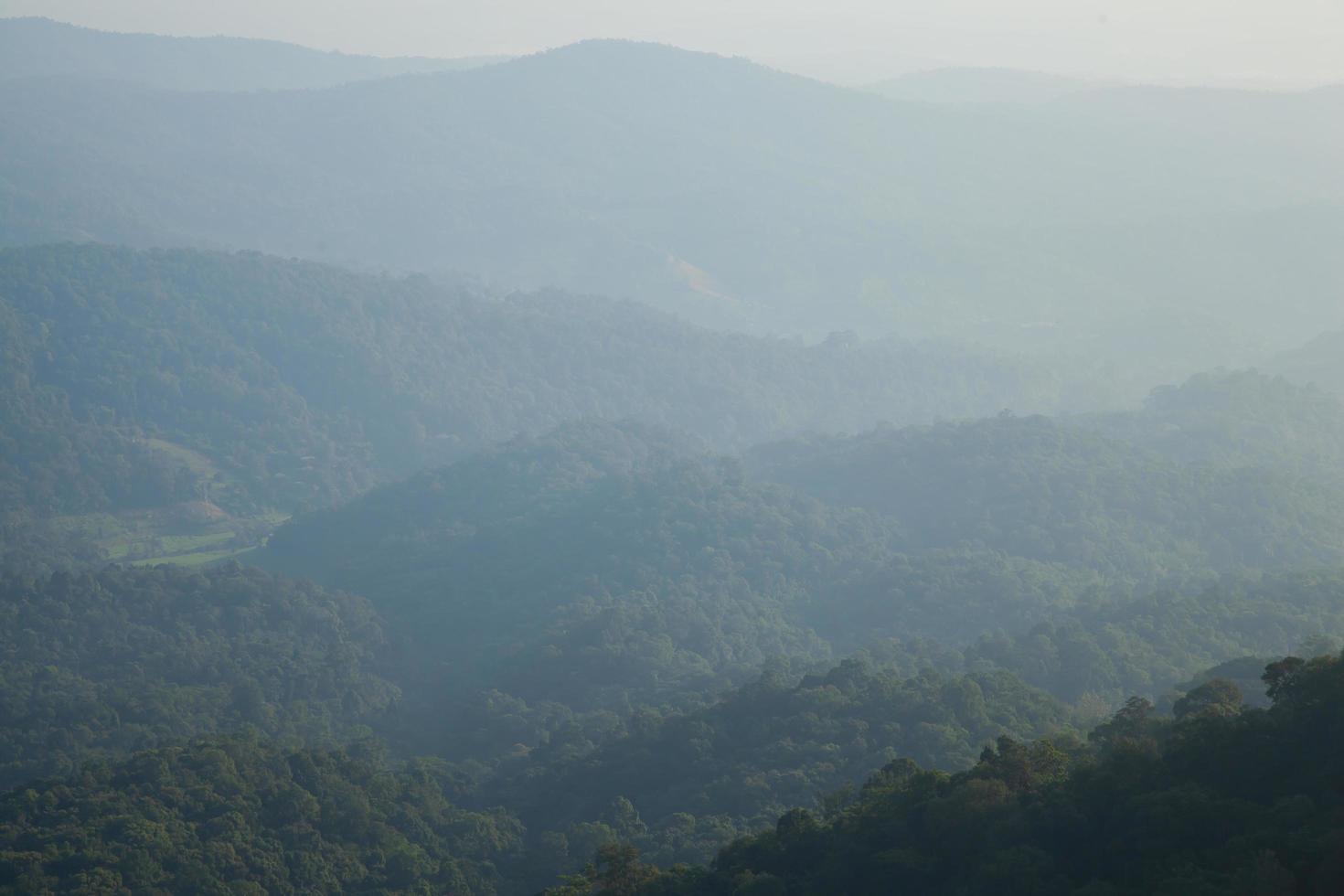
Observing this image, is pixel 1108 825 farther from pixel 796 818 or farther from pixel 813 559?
pixel 813 559

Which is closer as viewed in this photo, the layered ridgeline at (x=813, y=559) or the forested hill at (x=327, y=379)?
the layered ridgeline at (x=813, y=559)

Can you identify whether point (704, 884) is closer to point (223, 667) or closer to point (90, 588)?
point (223, 667)

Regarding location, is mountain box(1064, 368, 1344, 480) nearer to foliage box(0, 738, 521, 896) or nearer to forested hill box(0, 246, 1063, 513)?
forested hill box(0, 246, 1063, 513)

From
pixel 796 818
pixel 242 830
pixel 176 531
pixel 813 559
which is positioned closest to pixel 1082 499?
pixel 813 559

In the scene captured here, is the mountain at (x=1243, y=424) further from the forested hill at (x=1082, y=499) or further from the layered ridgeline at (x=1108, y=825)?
the layered ridgeline at (x=1108, y=825)

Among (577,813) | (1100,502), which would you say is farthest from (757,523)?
(577,813)

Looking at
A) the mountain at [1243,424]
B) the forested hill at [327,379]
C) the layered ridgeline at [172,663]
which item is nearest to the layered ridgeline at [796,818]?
the layered ridgeline at [172,663]
